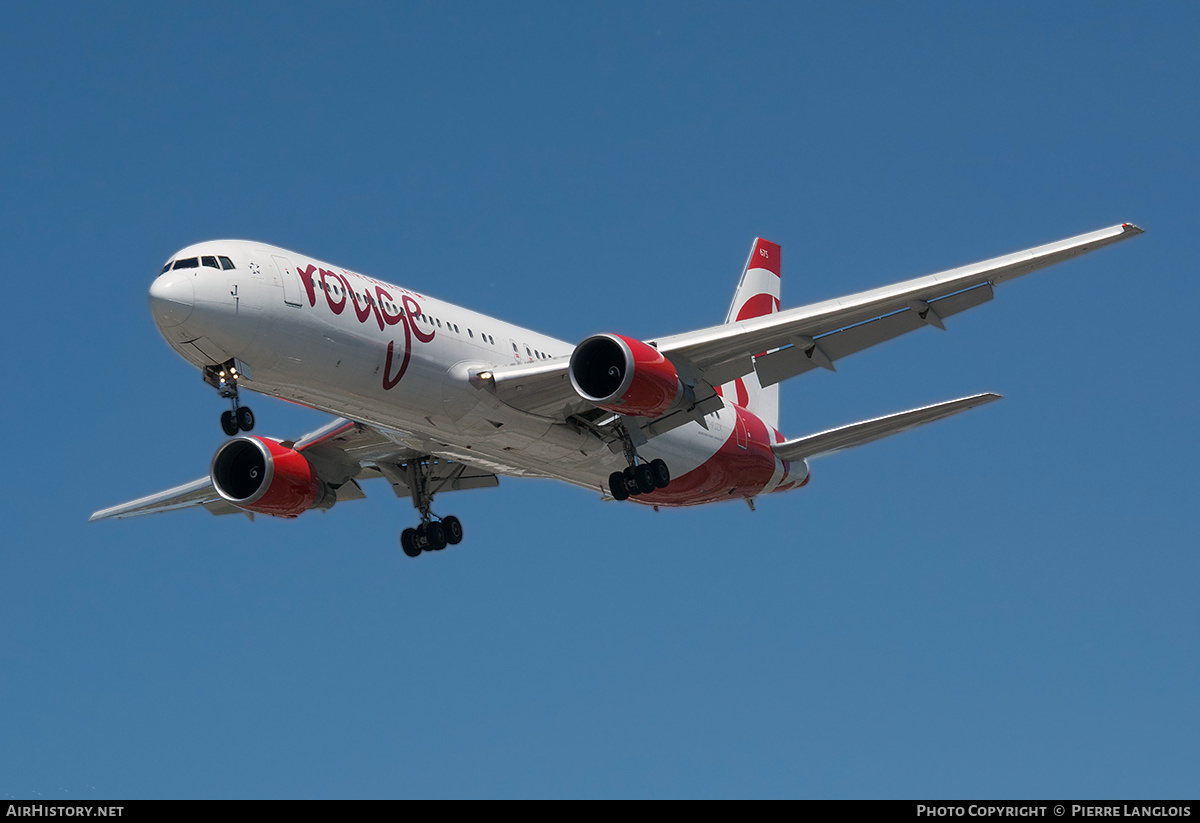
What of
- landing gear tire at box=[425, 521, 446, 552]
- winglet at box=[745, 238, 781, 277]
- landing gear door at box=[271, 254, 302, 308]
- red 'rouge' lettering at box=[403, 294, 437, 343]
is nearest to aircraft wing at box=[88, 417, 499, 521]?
landing gear tire at box=[425, 521, 446, 552]

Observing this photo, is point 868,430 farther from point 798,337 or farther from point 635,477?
point 635,477

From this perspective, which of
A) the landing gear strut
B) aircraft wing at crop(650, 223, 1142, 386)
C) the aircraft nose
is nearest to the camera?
the aircraft nose

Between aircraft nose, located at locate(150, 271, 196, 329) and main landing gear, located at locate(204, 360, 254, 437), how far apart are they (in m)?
1.38

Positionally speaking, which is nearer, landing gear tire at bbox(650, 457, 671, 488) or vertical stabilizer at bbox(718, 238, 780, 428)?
landing gear tire at bbox(650, 457, 671, 488)

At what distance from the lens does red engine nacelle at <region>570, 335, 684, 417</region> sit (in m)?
27.6

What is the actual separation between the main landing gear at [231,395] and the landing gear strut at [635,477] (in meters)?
9.27

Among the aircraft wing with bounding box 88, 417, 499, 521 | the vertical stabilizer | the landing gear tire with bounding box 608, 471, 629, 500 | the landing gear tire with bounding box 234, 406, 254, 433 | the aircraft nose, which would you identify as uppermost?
the vertical stabilizer

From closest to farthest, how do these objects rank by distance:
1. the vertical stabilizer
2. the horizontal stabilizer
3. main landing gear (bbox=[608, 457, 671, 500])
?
1. the horizontal stabilizer
2. main landing gear (bbox=[608, 457, 671, 500])
3. the vertical stabilizer

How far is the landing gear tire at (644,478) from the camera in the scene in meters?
31.4

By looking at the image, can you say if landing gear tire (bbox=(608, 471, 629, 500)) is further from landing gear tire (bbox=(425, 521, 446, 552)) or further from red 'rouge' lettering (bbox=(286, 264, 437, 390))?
red 'rouge' lettering (bbox=(286, 264, 437, 390))

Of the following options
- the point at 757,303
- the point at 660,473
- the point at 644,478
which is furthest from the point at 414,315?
the point at 757,303

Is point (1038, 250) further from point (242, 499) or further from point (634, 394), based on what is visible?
point (242, 499)

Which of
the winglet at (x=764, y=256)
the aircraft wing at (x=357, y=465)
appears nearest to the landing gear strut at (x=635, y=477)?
the aircraft wing at (x=357, y=465)
